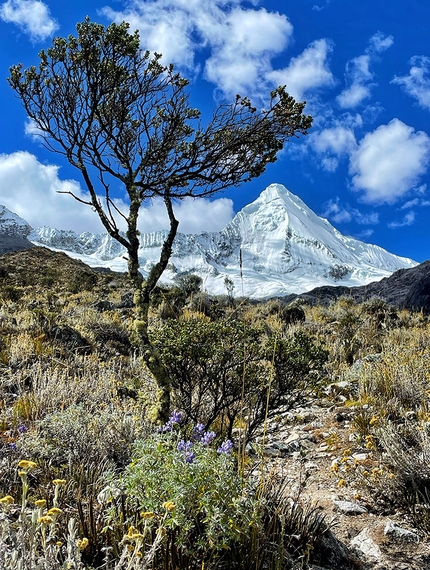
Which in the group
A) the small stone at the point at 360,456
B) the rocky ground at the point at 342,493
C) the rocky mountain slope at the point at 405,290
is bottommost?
the rocky ground at the point at 342,493

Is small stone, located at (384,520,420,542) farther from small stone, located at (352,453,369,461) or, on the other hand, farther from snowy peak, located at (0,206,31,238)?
snowy peak, located at (0,206,31,238)

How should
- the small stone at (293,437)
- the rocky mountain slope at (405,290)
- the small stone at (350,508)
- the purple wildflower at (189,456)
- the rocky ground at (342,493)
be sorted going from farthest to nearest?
the rocky mountain slope at (405,290), the small stone at (293,437), the small stone at (350,508), the rocky ground at (342,493), the purple wildflower at (189,456)

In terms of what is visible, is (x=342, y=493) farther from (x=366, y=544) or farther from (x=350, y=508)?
(x=366, y=544)

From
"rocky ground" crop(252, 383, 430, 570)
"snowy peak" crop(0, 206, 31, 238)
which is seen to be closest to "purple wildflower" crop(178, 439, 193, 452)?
"rocky ground" crop(252, 383, 430, 570)

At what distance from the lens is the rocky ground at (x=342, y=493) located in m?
2.10

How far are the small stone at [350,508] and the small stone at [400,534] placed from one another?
25cm

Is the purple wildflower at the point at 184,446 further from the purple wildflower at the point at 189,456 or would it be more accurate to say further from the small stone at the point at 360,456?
the small stone at the point at 360,456

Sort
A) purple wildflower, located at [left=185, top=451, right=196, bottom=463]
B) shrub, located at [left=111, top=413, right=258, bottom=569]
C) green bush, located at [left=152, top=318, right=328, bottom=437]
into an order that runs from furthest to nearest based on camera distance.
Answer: green bush, located at [left=152, top=318, right=328, bottom=437] < purple wildflower, located at [left=185, top=451, right=196, bottom=463] < shrub, located at [left=111, top=413, right=258, bottom=569]

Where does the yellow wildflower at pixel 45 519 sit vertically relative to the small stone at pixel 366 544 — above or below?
above

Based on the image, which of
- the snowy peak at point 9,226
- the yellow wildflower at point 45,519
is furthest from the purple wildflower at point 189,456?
the snowy peak at point 9,226

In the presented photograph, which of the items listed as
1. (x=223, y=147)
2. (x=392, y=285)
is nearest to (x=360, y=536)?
(x=223, y=147)

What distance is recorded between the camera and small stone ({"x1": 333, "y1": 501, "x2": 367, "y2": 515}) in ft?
8.57

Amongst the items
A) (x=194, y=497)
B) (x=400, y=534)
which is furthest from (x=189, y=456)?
(x=400, y=534)

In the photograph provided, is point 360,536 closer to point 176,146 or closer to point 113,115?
point 176,146
